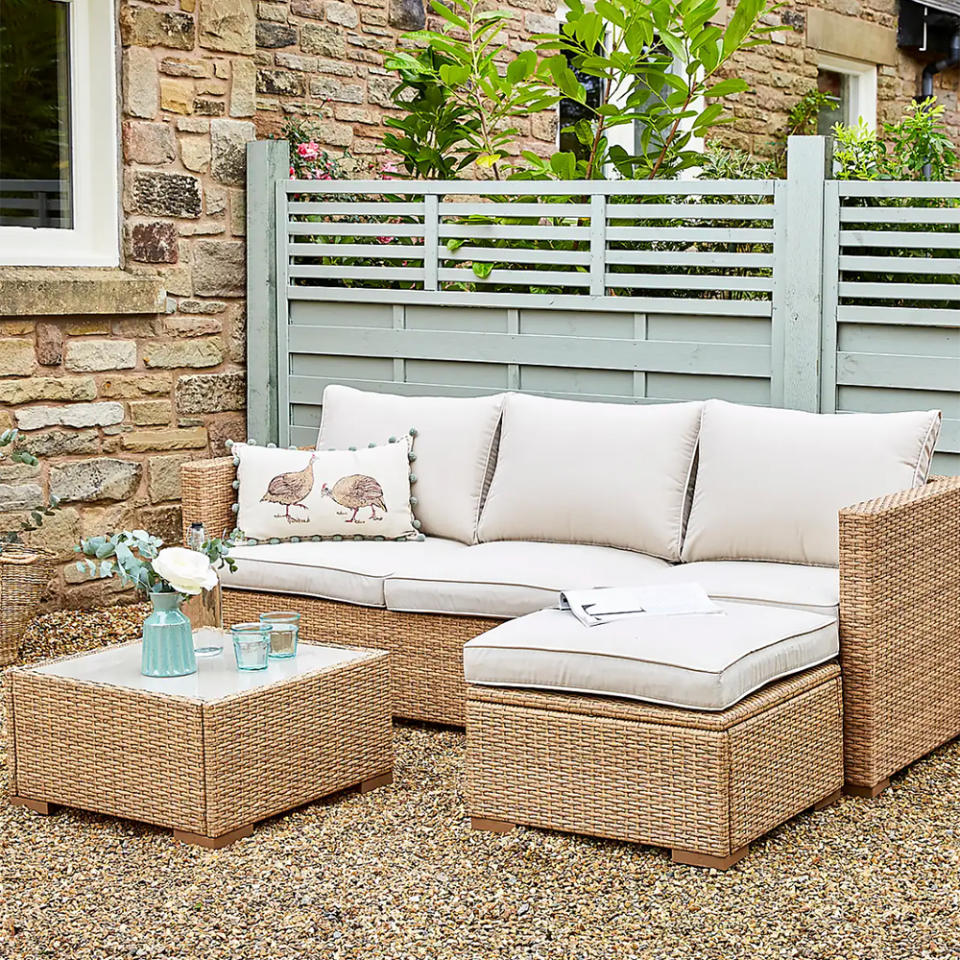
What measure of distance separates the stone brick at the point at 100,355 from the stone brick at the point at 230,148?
0.80 metres

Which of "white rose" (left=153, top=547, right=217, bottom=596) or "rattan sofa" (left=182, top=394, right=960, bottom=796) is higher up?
"white rose" (left=153, top=547, right=217, bottom=596)

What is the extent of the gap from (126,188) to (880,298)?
2710 mm

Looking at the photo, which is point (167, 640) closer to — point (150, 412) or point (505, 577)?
point (505, 577)

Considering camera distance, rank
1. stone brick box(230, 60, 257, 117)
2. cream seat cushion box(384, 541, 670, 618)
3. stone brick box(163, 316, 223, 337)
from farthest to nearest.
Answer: stone brick box(230, 60, 257, 117) → stone brick box(163, 316, 223, 337) → cream seat cushion box(384, 541, 670, 618)

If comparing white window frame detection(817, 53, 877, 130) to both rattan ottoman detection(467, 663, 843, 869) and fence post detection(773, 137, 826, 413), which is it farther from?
rattan ottoman detection(467, 663, 843, 869)

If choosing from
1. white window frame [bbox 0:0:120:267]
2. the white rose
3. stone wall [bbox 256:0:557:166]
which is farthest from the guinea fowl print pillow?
stone wall [bbox 256:0:557:166]

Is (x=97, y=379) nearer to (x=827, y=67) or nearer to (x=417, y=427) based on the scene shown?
(x=417, y=427)

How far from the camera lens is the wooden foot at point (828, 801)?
3574 millimetres

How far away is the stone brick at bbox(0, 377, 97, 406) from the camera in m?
5.20

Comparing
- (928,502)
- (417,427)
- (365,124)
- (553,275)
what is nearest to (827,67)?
(365,124)

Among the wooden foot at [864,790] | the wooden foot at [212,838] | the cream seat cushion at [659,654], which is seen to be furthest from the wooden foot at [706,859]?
the wooden foot at [212,838]

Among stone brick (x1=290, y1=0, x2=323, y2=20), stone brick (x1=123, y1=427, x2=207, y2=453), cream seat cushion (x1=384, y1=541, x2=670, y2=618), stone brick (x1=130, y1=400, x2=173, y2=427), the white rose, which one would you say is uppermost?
stone brick (x1=290, y1=0, x2=323, y2=20)

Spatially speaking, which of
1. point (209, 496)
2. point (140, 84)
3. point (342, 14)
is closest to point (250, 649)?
point (209, 496)

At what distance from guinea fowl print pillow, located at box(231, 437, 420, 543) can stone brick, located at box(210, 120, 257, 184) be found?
164cm
